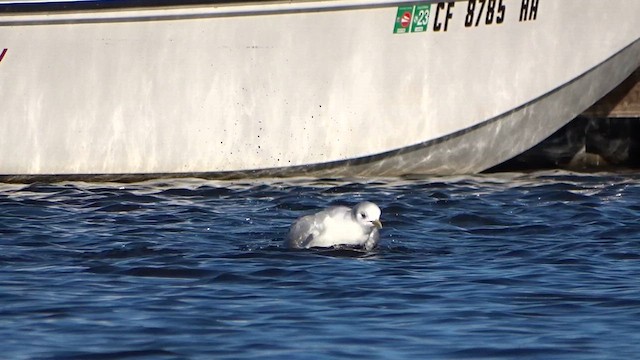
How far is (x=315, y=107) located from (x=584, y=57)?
233 cm

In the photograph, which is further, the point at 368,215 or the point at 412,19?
the point at 412,19

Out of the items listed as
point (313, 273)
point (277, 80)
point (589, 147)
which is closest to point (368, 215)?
point (313, 273)

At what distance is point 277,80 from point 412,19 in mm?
1216

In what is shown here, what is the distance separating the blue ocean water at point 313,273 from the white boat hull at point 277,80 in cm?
34

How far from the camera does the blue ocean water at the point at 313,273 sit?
6.56 metres

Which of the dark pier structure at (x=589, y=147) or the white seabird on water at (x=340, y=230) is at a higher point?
the dark pier structure at (x=589, y=147)

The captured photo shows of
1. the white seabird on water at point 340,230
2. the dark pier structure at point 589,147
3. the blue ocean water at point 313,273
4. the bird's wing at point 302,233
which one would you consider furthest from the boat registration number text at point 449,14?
the bird's wing at point 302,233

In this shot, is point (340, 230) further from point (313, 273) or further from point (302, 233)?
point (313, 273)

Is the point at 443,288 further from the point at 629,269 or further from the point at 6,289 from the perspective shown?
the point at 6,289

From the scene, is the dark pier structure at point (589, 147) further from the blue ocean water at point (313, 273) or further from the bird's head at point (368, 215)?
the bird's head at point (368, 215)

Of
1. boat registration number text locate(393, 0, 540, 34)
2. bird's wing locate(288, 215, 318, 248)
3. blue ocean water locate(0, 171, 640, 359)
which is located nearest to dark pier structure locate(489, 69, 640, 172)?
blue ocean water locate(0, 171, 640, 359)

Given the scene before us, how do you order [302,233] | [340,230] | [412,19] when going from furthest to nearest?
1. [412,19]
2. [340,230]
3. [302,233]

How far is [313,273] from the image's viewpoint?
8.18 metres

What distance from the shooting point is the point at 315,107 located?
38.8 ft
